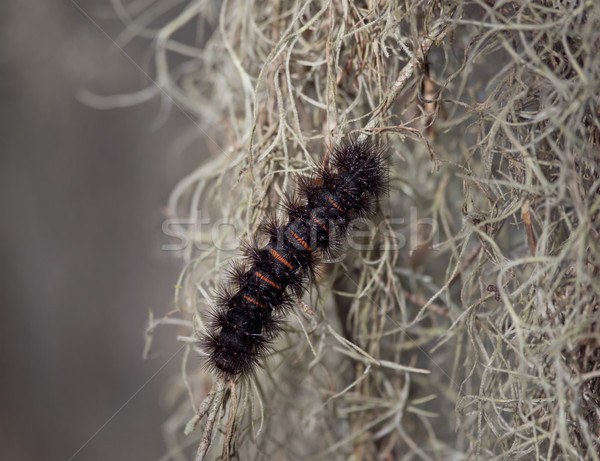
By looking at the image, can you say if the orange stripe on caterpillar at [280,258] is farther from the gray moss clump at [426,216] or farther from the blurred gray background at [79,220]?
the blurred gray background at [79,220]

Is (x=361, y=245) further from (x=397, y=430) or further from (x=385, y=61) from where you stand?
(x=397, y=430)

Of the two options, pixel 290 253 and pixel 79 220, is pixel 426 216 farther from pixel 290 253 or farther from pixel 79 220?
pixel 79 220

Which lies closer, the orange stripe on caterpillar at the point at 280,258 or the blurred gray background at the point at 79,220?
the orange stripe on caterpillar at the point at 280,258

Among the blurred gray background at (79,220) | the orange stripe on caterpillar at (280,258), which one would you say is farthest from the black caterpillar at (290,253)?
the blurred gray background at (79,220)

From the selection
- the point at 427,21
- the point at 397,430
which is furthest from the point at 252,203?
the point at 397,430

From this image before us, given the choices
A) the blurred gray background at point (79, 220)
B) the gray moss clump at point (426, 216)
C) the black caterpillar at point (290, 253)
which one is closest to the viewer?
the gray moss clump at point (426, 216)

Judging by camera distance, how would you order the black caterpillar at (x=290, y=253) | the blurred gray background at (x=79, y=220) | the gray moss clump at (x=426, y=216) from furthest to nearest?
the blurred gray background at (x=79, y=220), the black caterpillar at (x=290, y=253), the gray moss clump at (x=426, y=216)

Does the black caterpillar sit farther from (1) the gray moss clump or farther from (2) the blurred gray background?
(2) the blurred gray background

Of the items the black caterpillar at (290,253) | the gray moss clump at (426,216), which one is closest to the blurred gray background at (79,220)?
the gray moss clump at (426,216)
